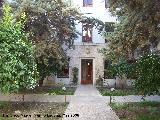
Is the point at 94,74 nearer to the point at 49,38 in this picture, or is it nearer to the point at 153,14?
the point at 49,38

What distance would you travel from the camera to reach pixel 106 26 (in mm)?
29500

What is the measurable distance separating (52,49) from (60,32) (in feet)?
7.57

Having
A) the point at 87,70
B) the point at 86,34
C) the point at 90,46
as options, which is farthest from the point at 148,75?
the point at 87,70

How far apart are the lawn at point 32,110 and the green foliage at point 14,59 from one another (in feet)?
3.32

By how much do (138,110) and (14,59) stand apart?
610cm

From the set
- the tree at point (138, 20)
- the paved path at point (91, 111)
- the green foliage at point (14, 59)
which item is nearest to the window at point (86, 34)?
the paved path at point (91, 111)

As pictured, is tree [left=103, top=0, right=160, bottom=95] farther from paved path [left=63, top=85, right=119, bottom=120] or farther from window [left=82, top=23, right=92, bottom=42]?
window [left=82, top=23, right=92, bottom=42]

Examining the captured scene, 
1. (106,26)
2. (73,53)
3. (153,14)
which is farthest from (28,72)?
(73,53)

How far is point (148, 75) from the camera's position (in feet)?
51.8

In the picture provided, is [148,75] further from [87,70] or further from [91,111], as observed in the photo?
[87,70]

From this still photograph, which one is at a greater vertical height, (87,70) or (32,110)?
(87,70)

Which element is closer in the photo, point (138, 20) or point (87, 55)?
point (138, 20)

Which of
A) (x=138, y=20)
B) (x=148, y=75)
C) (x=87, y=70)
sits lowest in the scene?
(x=87, y=70)

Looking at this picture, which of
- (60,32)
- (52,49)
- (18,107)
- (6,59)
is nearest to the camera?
(6,59)
